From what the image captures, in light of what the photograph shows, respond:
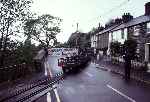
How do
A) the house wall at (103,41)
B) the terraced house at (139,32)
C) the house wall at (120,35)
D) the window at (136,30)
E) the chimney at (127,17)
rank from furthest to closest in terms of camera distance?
the house wall at (103,41) < the chimney at (127,17) < the house wall at (120,35) < the window at (136,30) < the terraced house at (139,32)

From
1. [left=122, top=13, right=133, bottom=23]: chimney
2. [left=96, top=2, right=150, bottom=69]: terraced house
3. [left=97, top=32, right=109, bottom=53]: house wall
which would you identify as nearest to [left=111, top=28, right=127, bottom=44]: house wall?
[left=96, top=2, right=150, bottom=69]: terraced house

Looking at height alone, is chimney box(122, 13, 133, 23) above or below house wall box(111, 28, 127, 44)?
above

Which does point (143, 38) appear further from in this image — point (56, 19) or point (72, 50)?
point (56, 19)

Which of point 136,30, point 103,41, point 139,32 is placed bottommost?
point 103,41

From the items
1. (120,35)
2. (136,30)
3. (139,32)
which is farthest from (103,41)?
(139,32)

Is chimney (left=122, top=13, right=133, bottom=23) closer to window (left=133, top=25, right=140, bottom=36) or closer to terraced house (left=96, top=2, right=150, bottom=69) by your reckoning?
terraced house (left=96, top=2, right=150, bottom=69)

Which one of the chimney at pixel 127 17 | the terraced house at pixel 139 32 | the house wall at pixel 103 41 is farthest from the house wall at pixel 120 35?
the house wall at pixel 103 41

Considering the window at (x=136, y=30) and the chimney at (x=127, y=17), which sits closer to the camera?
the window at (x=136, y=30)

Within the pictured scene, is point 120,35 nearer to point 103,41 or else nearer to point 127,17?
point 127,17

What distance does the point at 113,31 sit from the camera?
206 feet

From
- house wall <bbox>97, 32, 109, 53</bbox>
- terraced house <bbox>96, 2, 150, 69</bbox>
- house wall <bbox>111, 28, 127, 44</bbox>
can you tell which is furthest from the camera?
house wall <bbox>97, 32, 109, 53</bbox>

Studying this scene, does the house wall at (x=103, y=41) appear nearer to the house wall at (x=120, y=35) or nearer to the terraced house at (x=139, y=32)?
the terraced house at (x=139, y=32)

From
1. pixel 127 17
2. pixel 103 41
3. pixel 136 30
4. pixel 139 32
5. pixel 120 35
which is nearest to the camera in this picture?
pixel 139 32

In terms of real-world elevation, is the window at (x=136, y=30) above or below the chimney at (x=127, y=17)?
below
